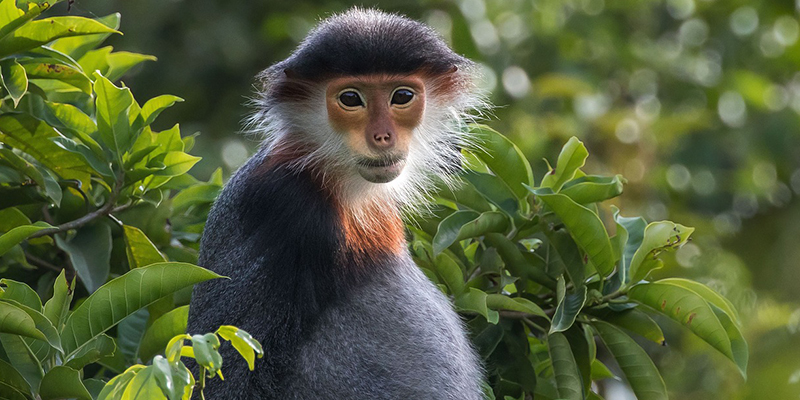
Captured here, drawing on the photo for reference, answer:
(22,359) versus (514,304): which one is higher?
(22,359)

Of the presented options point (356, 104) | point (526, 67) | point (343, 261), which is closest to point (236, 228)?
point (343, 261)

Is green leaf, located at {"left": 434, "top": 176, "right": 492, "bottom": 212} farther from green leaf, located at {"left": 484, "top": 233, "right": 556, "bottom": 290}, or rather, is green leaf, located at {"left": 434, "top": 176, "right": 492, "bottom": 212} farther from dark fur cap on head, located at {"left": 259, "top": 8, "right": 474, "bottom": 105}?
dark fur cap on head, located at {"left": 259, "top": 8, "right": 474, "bottom": 105}

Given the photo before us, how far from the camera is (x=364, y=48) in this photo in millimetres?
3562

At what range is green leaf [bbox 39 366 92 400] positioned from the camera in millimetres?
2631

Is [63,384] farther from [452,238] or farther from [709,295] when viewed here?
[709,295]

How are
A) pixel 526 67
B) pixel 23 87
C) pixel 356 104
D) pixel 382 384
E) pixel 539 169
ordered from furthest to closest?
pixel 526 67
pixel 539 169
pixel 356 104
pixel 382 384
pixel 23 87

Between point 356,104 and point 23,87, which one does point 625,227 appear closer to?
point 356,104

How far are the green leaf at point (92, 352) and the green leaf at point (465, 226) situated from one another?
1.02 metres

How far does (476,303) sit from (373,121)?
30.0 inches

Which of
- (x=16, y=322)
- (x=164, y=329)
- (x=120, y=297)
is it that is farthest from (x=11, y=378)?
(x=164, y=329)

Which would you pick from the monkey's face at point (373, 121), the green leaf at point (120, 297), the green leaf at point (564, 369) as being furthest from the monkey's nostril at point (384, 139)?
the green leaf at point (120, 297)

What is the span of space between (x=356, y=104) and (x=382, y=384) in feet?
3.28

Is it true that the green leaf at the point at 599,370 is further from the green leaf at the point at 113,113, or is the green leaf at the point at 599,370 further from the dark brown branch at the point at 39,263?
the dark brown branch at the point at 39,263

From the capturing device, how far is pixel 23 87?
302 cm
